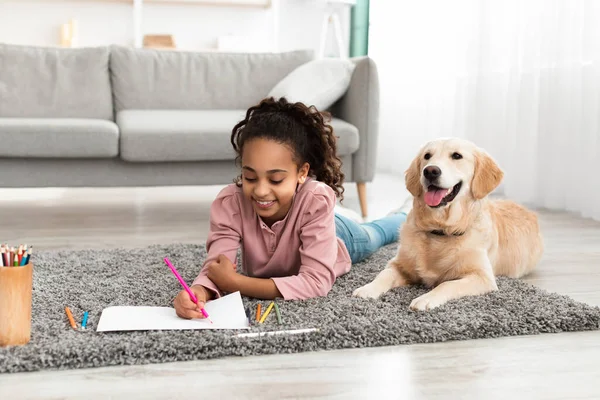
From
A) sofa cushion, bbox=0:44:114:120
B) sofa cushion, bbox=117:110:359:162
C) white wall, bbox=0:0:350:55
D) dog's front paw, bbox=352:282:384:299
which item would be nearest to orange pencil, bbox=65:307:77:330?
dog's front paw, bbox=352:282:384:299

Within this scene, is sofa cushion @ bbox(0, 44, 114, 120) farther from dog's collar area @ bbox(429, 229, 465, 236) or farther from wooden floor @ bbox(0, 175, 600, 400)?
wooden floor @ bbox(0, 175, 600, 400)

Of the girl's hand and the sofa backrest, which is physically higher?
the sofa backrest

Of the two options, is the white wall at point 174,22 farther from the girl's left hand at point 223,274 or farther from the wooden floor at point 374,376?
the wooden floor at point 374,376

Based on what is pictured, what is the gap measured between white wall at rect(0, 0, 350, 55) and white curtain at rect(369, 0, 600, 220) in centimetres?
147

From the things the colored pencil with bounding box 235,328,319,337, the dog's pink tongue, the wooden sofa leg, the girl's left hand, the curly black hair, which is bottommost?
the wooden sofa leg

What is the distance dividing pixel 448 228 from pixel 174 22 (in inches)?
196

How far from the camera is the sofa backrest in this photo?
3928 millimetres

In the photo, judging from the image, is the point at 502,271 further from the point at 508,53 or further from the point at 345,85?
the point at 508,53

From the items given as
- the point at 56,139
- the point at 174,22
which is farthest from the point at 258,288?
the point at 174,22

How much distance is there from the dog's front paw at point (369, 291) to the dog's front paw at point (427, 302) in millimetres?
121

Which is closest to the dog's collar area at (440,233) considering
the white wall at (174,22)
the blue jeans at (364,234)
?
the blue jeans at (364,234)

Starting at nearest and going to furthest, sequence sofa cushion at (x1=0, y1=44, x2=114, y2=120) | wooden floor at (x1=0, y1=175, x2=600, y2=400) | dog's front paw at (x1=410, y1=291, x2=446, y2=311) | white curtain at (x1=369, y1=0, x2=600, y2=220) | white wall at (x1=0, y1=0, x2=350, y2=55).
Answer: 1. wooden floor at (x1=0, y1=175, x2=600, y2=400)
2. dog's front paw at (x1=410, y1=291, x2=446, y2=311)
3. white curtain at (x1=369, y1=0, x2=600, y2=220)
4. sofa cushion at (x1=0, y1=44, x2=114, y2=120)
5. white wall at (x1=0, y1=0, x2=350, y2=55)

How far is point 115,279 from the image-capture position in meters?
2.06

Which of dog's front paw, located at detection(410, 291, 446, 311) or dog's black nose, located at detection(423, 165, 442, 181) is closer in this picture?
dog's front paw, located at detection(410, 291, 446, 311)
